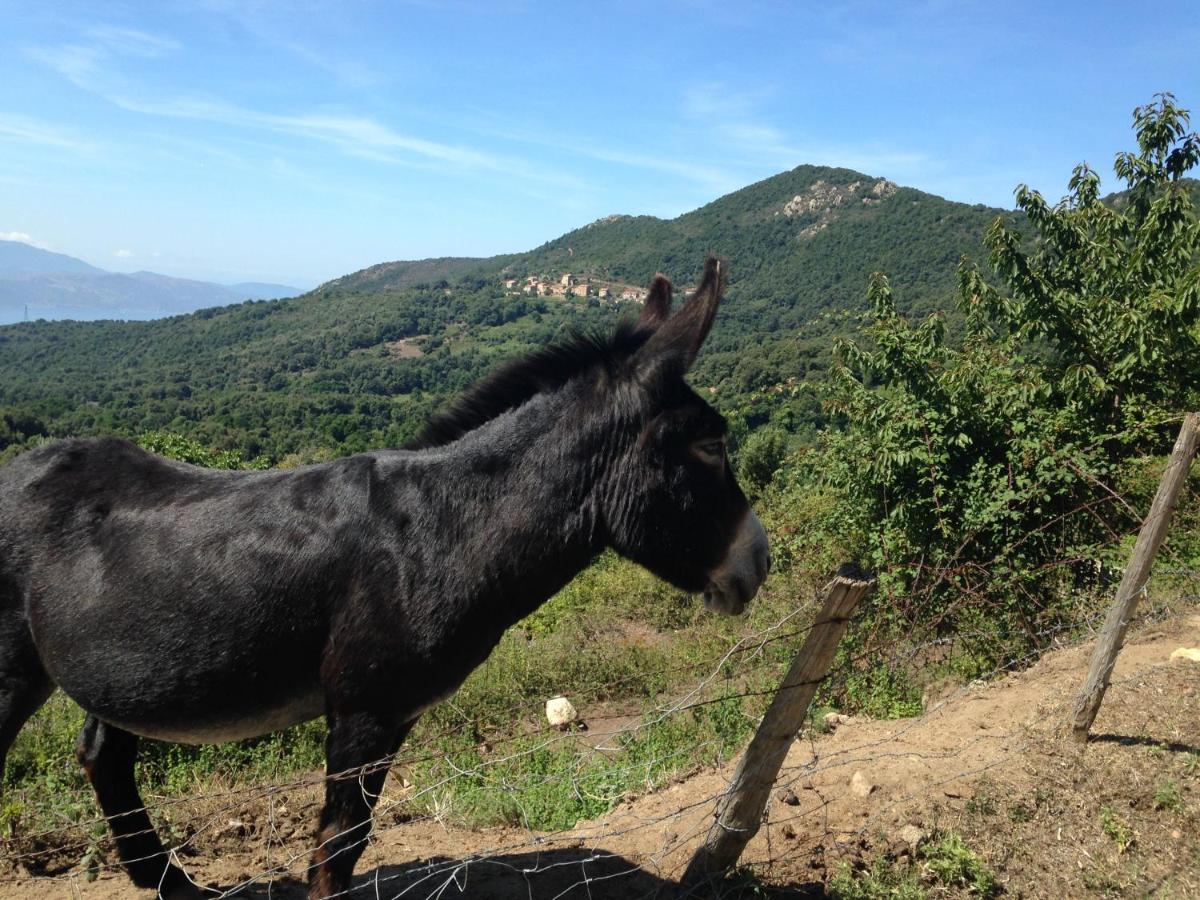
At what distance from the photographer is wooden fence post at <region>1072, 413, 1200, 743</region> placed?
140 inches

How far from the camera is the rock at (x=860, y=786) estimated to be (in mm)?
3635

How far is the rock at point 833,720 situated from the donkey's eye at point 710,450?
10.8 ft

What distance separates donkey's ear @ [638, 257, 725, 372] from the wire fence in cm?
115

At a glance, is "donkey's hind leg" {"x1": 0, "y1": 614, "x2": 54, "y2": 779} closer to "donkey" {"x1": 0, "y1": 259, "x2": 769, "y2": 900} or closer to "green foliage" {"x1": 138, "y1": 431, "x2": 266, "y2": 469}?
"donkey" {"x1": 0, "y1": 259, "x2": 769, "y2": 900}

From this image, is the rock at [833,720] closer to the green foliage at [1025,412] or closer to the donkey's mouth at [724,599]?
the green foliage at [1025,412]

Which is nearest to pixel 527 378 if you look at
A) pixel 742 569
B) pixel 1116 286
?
pixel 742 569

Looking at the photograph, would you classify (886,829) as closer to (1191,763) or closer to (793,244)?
(1191,763)

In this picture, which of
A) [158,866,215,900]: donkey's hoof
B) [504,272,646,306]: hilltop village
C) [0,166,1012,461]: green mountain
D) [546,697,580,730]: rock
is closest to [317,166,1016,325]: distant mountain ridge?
[0,166,1012,461]: green mountain

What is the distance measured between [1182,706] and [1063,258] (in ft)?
18.9

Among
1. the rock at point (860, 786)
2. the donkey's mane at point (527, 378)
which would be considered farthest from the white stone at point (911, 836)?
the donkey's mane at point (527, 378)

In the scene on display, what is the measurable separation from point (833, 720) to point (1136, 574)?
2309mm

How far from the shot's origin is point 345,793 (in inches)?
98.0

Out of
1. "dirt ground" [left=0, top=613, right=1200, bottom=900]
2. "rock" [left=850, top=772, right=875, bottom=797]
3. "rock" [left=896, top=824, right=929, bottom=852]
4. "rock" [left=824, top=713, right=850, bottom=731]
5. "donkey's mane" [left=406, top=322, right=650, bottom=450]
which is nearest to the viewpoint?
"donkey's mane" [left=406, top=322, right=650, bottom=450]

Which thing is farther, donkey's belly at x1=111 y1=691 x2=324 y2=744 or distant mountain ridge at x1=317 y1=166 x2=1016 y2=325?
distant mountain ridge at x1=317 y1=166 x2=1016 y2=325
